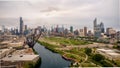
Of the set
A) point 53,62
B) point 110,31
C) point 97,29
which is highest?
point 97,29

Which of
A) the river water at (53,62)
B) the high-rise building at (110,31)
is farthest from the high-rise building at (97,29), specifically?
the river water at (53,62)

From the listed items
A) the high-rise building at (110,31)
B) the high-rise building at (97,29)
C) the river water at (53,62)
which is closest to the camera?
the river water at (53,62)

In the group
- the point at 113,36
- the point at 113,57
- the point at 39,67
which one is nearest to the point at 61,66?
the point at 39,67

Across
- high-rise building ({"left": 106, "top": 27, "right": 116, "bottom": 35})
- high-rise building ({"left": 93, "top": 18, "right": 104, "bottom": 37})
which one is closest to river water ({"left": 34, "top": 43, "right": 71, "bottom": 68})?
high-rise building ({"left": 106, "top": 27, "right": 116, "bottom": 35})

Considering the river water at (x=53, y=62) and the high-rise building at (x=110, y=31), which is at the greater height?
the high-rise building at (x=110, y=31)

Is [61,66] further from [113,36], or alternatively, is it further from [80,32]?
[80,32]

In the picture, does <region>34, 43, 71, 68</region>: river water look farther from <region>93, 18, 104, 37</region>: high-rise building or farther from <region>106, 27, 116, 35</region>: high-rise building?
<region>93, 18, 104, 37</region>: high-rise building

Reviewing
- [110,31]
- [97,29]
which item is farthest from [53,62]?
[97,29]

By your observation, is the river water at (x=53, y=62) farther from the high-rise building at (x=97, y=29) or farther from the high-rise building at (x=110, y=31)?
the high-rise building at (x=97, y=29)

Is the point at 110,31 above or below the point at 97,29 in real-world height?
below

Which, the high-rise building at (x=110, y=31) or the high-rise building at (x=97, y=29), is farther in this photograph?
the high-rise building at (x=97, y=29)

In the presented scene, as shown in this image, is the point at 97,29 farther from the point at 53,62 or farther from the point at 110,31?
the point at 53,62
